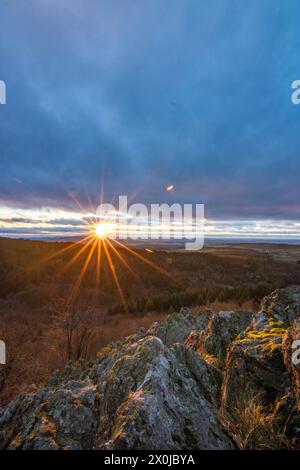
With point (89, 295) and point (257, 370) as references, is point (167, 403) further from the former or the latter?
point (89, 295)

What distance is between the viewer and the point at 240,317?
12781mm

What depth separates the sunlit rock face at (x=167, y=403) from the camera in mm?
4390

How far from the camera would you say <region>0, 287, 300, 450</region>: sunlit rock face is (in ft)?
14.4

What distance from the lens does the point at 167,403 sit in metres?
4.90

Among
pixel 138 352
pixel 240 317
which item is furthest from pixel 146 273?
pixel 138 352

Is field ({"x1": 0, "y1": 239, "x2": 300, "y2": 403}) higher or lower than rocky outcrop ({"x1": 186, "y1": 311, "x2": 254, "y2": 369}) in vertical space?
lower

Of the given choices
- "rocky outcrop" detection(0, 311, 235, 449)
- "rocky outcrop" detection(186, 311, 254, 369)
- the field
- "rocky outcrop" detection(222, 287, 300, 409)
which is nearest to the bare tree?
the field

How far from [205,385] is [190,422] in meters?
1.84

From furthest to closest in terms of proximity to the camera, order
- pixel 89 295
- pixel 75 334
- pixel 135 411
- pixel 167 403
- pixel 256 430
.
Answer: pixel 89 295
pixel 75 334
pixel 167 403
pixel 256 430
pixel 135 411

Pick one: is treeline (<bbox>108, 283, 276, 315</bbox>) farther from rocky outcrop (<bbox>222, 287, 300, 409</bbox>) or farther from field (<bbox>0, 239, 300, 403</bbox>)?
rocky outcrop (<bbox>222, 287, 300, 409</bbox>)

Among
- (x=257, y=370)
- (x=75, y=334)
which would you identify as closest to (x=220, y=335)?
(x=257, y=370)

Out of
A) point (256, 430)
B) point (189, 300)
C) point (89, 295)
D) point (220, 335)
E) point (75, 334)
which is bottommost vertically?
point (89, 295)

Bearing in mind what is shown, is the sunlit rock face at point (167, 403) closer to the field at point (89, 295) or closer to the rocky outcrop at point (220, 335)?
the rocky outcrop at point (220, 335)

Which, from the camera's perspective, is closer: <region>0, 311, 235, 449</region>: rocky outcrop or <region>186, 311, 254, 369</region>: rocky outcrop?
<region>0, 311, 235, 449</region>: rocky outcrop
